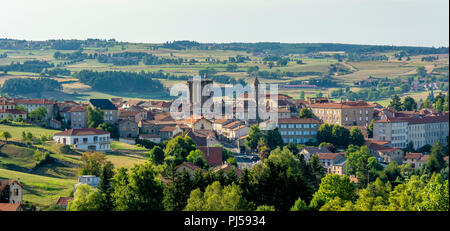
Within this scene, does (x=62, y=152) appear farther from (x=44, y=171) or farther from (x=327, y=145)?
(x=327, y=145)

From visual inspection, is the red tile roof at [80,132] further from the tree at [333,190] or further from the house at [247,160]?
the tree at [333,190]

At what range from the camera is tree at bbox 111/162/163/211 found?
39094 millimetres

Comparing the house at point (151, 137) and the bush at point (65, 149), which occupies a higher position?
the bush at point (65, 149)

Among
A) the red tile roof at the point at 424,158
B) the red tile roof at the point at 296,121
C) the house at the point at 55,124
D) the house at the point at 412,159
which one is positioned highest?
the house at the point at 55,124

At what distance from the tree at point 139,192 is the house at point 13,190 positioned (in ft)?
22.8

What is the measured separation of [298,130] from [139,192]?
2050 inches

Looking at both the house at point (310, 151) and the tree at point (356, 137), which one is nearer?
the house at point (310, 151)

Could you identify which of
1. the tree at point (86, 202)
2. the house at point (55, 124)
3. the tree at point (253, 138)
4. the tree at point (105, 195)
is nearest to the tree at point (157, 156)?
the tree at point (253, 138)

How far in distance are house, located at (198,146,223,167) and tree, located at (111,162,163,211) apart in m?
23.6

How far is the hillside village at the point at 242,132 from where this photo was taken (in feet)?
229

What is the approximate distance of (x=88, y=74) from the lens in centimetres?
17312

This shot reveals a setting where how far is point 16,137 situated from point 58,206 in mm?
27226
